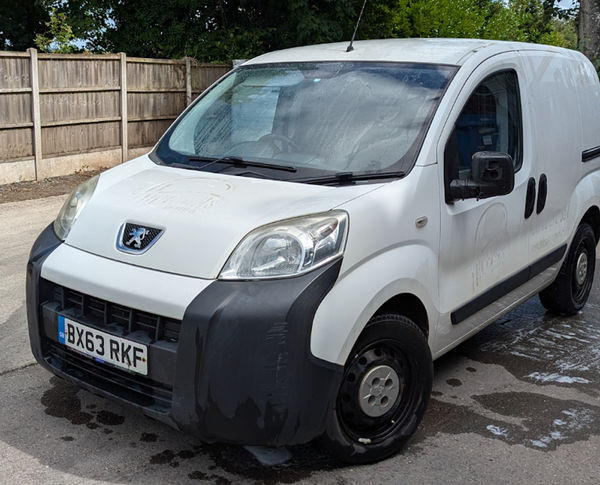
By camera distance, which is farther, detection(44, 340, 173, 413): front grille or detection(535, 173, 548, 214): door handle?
detection(535, 173, 548, 214): door handle

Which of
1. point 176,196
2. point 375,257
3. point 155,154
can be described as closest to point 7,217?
point 155,154

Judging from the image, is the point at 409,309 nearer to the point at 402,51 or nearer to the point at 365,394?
the point at 365,394

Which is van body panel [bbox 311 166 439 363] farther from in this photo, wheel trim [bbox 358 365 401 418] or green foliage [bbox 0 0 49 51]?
green foliage [bbox 0 0 49 51]

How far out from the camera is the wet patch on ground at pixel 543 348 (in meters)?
4.22

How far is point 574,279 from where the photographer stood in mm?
5148

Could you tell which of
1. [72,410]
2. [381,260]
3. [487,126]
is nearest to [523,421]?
[381,260]

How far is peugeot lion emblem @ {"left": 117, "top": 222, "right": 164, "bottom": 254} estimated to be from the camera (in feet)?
9.54

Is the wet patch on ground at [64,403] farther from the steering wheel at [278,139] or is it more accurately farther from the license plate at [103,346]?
the steering wheel at [278,139]

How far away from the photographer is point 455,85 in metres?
3.49

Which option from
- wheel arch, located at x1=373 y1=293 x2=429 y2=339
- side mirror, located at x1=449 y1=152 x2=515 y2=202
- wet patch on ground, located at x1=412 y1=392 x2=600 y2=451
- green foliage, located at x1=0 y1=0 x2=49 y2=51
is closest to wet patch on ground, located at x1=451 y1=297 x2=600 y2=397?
wet patch on ground, located at x1=412 y1=392 x2=600 y2=451

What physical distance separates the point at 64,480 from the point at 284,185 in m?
1.49

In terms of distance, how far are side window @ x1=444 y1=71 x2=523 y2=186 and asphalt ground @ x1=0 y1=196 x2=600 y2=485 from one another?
118 cm

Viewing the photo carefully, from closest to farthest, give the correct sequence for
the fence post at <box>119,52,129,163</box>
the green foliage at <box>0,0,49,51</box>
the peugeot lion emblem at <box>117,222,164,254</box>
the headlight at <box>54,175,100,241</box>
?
the peugeot lion emblem at <box>117,222,164,254</box> → the headlight at <box>54,175,100,241</box> → the fence post at <box>119,52,129,163</box> → the green foliage at <box>0,0,49,51</box>

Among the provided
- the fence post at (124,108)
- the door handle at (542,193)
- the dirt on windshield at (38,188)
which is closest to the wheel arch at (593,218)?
the door handle at (542,193)
